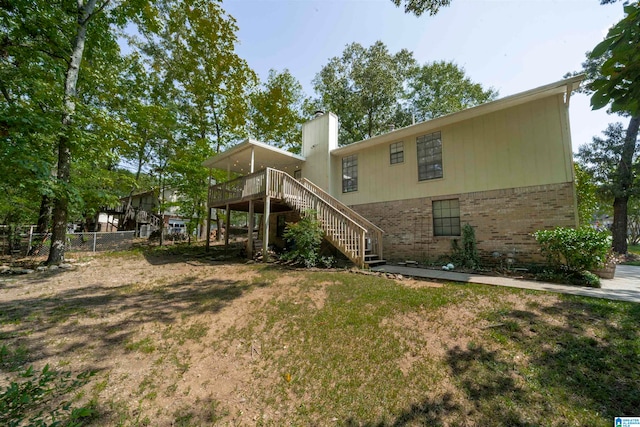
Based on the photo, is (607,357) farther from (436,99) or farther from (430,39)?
(436,99)

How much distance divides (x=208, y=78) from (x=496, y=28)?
58.9 feet

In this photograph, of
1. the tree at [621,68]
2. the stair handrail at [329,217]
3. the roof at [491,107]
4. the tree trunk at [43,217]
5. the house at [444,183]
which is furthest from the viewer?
the tree trunk at [43,217]

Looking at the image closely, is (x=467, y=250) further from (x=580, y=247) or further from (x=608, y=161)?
(x=608, y=161)

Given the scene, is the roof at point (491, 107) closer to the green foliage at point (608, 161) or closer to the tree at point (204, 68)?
the green foliage at point (608, 161)

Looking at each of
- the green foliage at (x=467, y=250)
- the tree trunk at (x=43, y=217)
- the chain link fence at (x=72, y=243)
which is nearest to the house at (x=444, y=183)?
the green foliage at (x=467, y=250)

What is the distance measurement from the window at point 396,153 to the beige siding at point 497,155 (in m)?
0.17

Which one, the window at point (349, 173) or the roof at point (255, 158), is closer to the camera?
the roof at point (255, 158)

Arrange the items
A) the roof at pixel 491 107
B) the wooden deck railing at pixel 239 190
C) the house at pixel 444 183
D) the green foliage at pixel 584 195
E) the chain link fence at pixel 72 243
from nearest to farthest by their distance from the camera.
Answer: the roof at pixel 491 107 < the house at pixel 444 183 < the wooden deck railing at pixel 239 190 < the chain link fence at pixel 72 243 < the green foliage at pixel 584 195

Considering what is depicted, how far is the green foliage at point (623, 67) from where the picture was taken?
7.05 ft

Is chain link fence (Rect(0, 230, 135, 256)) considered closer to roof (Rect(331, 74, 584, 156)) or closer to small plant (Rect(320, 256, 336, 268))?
small plant (Rect(320, 256, 336, 268))

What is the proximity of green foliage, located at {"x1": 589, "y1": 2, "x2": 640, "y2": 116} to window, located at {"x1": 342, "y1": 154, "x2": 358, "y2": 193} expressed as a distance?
31.7 feet

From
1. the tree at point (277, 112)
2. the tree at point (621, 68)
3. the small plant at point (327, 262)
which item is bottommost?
the small plant at point (327, 262)

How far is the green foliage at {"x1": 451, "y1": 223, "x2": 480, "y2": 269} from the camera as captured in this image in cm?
818

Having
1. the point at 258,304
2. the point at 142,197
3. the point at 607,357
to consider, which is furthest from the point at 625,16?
the point at 142,197
